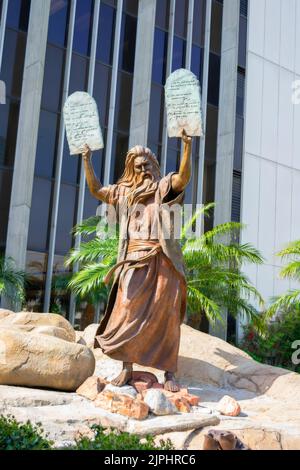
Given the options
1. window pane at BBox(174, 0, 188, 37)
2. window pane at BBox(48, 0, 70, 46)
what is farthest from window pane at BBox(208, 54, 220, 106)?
window pane at BBox(48, 0, 70, 46)

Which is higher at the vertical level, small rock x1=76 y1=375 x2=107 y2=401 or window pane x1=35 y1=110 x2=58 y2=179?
window pane x1=35 y1=110 x2=58 y2=179

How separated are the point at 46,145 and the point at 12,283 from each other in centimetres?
400

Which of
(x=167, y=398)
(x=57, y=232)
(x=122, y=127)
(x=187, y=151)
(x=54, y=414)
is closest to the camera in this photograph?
(x=54, y=414)

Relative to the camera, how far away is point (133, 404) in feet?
16.4

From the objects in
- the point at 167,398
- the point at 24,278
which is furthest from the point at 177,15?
the point at 167,398

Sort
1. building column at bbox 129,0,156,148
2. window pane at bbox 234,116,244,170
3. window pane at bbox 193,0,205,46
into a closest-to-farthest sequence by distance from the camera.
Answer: building column at bbox 129,0,156,148 → window pane at bbox 234,116,244,170 → window pane at bbox 193,0,205,46

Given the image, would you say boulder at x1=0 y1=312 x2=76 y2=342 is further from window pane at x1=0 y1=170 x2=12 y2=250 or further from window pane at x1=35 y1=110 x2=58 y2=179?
window pane at x1=35 y1=110 x2=58 y2=179

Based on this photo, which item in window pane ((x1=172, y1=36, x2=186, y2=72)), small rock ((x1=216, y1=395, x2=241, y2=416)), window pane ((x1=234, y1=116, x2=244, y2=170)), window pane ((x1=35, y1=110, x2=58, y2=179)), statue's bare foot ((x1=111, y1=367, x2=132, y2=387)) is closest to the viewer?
small rock ((x1=216, y1=395, x2=241, y2=416))

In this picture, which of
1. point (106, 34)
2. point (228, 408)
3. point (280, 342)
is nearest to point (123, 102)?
point (106, 34)

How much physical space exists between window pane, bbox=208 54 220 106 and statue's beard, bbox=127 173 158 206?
14.2 metres

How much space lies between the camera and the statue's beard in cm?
628

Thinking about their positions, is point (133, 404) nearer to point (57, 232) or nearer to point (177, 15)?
point (57, 232)

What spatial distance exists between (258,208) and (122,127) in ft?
17.0

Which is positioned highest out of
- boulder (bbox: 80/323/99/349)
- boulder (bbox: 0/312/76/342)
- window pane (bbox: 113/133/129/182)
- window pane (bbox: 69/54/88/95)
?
window pane (bbox: 69/54/88/95)
